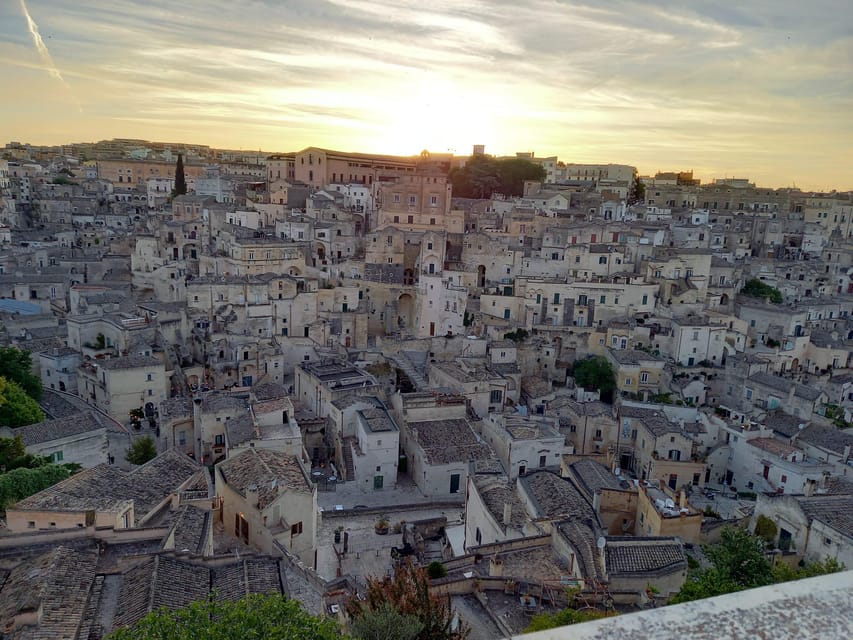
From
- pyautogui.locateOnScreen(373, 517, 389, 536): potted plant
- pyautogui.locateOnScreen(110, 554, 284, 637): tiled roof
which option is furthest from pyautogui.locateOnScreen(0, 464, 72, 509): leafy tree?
pyautogui.locateOnScreen(373, 517, 389, 536): potted plant

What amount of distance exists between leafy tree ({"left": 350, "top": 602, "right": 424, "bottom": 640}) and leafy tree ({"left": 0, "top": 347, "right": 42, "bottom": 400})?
19980mm

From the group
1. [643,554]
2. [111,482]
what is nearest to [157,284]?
[111,482]

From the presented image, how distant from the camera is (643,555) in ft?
44.5

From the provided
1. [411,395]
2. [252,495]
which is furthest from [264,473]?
[411,395]

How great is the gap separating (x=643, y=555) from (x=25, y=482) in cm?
1372

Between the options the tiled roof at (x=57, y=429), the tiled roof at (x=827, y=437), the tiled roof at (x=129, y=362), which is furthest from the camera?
the tiled roof at (x=129, y=362)

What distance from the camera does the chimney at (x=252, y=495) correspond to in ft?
49.7

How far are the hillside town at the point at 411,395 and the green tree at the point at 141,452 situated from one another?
17 cm

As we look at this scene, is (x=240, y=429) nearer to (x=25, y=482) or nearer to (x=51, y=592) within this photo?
(x=25, y=482)

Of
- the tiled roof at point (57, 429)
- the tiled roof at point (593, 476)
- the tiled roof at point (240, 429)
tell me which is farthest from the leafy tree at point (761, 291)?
the tiled roof at point (57, 429)

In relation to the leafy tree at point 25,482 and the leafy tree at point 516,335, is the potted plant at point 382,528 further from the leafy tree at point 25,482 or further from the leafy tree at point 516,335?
the leafy tree at point 516,335

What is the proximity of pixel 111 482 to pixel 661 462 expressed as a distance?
17132 mm

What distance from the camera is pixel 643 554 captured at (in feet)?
44.5

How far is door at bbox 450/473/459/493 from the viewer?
21656 mm
